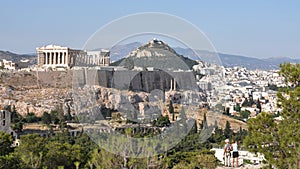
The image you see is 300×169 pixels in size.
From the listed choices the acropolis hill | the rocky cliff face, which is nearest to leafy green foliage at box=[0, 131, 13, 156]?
the acropolis hill

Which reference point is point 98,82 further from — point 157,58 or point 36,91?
point 36,91

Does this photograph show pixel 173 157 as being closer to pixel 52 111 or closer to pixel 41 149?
pixel 41 149

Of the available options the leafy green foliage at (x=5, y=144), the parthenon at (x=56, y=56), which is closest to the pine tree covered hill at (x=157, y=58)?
the leafy green foliage at (x=5, y=144)

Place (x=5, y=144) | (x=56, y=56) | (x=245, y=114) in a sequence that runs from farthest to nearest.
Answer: (x=56, y=56) < (x=245, y=114) < (x=5, y=144)

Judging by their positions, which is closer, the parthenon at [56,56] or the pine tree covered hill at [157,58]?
the pine tree covered hill at [157,58]

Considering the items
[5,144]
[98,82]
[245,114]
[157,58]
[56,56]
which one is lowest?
[245,114]

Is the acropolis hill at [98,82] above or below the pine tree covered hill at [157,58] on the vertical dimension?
below

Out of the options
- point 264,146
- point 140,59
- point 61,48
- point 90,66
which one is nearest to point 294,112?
point 264,146

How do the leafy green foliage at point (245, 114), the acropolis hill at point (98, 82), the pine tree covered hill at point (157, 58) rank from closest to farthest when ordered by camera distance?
1. the pine tree covered hill at point (157, 58)
2. the acropolis hill at point (98, 82)
3. the leafy green foliage at point (245, 114)

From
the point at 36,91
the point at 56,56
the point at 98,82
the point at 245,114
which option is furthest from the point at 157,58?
the point at 56,56

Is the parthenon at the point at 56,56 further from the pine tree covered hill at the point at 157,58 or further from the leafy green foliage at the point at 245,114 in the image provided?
the pine tree covered hill at the point at 157,58

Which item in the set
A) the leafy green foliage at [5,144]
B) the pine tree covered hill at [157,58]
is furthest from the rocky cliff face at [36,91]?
the pine tree covered hill at [157,58]

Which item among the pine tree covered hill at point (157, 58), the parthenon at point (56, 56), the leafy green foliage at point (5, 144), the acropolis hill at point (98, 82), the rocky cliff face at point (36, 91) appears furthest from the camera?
the parthenon at point (56, 56)

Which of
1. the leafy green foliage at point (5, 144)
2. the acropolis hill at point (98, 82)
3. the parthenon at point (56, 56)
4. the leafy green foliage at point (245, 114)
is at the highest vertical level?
the parthenon at point (56, 56)
